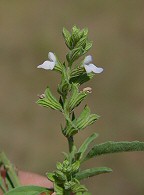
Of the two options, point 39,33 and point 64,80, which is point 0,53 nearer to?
point 39,33

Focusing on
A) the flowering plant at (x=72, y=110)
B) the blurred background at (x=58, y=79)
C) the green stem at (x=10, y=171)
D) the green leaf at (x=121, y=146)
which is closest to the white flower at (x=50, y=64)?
the flowering plant at (x=72, y=110)

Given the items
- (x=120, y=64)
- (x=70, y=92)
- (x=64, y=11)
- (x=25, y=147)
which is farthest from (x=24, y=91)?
(x=70, y=92)

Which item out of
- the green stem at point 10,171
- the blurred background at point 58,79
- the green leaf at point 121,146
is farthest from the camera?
the blurred background at point 58,79

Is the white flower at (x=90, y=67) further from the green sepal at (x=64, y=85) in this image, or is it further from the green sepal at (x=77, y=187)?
the green sepal at (x=77, y=187)

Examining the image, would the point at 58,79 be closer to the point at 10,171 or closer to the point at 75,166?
the point at 10,171

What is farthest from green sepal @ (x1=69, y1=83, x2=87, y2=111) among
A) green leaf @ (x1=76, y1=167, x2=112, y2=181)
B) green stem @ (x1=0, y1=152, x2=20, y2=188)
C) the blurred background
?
the blurred background

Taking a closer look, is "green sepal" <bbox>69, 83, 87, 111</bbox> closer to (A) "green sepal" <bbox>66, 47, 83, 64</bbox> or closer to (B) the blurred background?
(A) "green sepal" <bbox>66, 47, 83, 64</bbox>

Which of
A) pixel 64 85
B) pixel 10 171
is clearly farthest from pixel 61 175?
pixel 10 171

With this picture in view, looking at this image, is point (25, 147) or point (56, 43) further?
point (56, 43)
